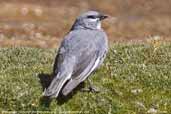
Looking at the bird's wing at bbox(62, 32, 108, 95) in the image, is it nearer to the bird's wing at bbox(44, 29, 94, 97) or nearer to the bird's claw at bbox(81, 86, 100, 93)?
the bird's wing at bbox(44, 29, 94, 97)

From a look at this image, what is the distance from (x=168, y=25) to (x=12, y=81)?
128 feet

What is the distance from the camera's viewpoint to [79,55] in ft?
43.1

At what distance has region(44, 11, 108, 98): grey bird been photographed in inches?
486

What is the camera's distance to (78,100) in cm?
1293

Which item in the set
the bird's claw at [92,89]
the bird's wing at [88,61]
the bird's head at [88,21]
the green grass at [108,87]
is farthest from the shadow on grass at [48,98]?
the bird's head at [88,21]

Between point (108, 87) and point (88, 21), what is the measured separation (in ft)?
5.58

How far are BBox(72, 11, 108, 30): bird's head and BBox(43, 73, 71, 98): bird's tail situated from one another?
2104mm

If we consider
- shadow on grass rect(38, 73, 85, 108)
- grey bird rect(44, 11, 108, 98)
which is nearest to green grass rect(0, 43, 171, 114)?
shadow on grass rect(38, 73, 85, 108)

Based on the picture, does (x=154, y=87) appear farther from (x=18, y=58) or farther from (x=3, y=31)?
(x=3, y=31)

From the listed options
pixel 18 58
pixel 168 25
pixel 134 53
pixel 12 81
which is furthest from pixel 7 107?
pixel 168 25

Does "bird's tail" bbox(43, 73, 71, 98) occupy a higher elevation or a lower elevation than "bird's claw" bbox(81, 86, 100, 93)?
higher

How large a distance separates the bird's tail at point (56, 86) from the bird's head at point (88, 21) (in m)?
2.10

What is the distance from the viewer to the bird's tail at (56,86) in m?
12.0

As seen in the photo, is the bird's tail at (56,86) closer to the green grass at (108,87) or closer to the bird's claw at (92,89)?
the green grass at (108,87)
